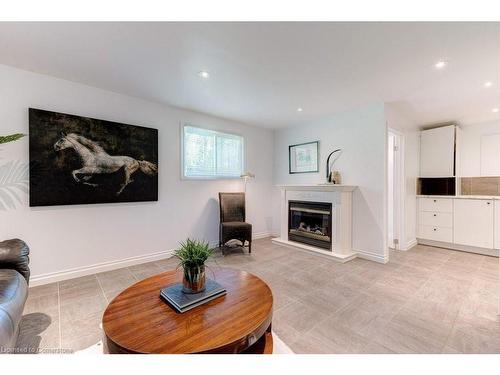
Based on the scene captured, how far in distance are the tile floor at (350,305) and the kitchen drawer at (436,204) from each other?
0.95m

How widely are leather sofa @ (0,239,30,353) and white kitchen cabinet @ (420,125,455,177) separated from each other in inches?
224

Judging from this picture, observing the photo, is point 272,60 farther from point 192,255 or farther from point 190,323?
point 190,323

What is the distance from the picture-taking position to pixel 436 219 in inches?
161

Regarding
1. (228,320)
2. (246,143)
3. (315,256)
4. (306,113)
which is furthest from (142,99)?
(315,256)

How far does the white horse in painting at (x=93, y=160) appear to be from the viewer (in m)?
2.60

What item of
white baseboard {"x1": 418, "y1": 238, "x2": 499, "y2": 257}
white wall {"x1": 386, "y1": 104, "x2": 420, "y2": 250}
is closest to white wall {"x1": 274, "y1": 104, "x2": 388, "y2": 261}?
white wall {"x1": 386, "y1": 104, "x2": 420, "y2": 250}

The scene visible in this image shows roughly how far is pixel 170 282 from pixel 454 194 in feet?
16.6

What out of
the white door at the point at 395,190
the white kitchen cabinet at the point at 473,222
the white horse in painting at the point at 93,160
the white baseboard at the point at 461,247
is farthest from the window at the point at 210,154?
the white kitchen cabinet at the point at 473,222

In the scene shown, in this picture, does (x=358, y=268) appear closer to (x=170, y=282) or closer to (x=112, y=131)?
(x=170, y=282)

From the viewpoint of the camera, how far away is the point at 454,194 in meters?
4.12

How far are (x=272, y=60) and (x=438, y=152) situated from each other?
12.9 feet

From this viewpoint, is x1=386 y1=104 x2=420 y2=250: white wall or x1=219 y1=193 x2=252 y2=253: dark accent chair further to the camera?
x1=386 y1=104 x2=420 y2=250: white wall

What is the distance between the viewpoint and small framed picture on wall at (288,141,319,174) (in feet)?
13.7

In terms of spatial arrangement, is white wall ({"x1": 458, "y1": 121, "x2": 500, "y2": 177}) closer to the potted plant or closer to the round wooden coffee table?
the round wooden coffee table
